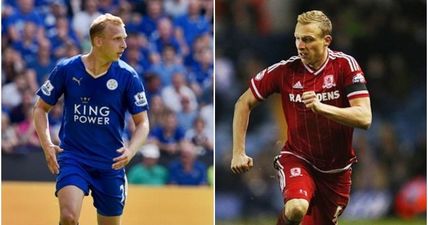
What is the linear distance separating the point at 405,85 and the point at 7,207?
6.22 m

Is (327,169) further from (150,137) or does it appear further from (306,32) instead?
(150,137)

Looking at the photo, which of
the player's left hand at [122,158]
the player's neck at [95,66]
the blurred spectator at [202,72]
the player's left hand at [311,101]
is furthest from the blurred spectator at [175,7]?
the player's left hand at [311,101]

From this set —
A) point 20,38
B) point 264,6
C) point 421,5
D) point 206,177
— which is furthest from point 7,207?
point 421,5

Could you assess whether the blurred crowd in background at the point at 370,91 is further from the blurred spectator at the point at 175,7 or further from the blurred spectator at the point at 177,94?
the blurred spectator at the point at 175,7

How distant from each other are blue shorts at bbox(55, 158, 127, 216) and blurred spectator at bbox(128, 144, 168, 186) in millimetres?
5005

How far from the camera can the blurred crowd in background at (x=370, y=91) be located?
43.1ft

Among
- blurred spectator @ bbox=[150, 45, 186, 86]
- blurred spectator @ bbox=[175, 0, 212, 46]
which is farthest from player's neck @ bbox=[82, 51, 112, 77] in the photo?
blurred spectator @ bbox=[175, 0, 212, 46]

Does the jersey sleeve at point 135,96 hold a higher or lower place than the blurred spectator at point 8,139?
higher

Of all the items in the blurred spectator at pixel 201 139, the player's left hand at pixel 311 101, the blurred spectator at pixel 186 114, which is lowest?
the blurred spectator at pixel 201 139

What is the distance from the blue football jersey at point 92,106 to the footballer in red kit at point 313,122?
2.87 ft

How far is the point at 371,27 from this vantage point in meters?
14.7

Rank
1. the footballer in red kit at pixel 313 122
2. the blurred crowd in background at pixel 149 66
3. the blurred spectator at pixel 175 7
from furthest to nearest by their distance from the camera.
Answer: the blurred spectator at pixel 175 7, the blurred crowd in background at pixel 149 66, the footballer in red kit at pixel 313 122

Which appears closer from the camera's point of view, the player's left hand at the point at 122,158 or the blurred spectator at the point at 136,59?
the player's left hand at the point at 122,158

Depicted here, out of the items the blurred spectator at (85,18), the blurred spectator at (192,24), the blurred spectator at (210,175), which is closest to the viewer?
the blurred spectator at (210,175)
